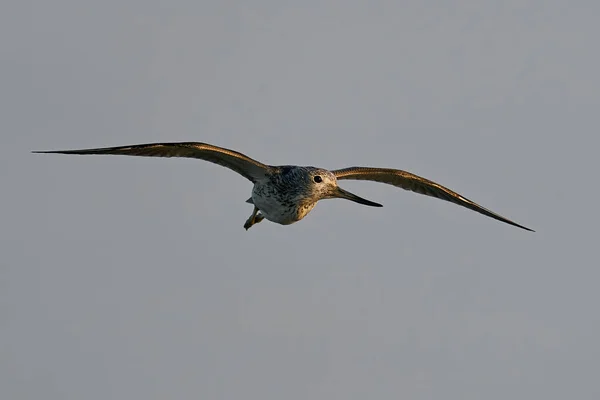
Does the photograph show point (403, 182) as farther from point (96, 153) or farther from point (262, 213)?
point (96, 153)

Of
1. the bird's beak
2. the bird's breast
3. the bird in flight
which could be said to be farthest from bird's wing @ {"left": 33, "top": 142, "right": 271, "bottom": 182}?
the bird's beak

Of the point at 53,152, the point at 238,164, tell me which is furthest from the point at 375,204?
the point at 53,152

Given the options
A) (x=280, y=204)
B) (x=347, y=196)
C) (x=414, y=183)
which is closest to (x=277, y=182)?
(x=280, y=204)

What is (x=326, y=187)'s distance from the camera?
2691cm

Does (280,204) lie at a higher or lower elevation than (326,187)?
lower

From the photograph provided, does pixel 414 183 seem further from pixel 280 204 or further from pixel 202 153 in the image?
pixel 202 153

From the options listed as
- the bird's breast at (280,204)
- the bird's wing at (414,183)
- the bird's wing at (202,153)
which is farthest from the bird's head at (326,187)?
the bird's wing at (414,183)

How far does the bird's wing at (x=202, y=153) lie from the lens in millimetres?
24969

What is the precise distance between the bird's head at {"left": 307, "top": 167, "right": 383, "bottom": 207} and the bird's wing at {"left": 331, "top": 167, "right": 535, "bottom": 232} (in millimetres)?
1604

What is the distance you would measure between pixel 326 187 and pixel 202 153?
2.87m

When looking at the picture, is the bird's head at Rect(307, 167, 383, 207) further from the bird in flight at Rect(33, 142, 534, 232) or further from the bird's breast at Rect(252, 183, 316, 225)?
the bird's breast at Rect(252, 183, 316, 225)

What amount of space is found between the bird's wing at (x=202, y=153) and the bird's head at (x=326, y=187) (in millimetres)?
1041

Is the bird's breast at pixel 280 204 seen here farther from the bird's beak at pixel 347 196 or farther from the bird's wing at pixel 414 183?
the bird's wing at pixel 414 183

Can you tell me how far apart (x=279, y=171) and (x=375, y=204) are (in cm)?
226
